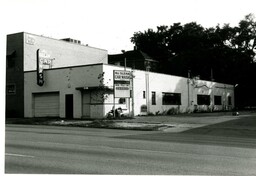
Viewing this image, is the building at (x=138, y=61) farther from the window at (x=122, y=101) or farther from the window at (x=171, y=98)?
the window at (x=122, y=101)

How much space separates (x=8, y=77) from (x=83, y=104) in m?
10.2

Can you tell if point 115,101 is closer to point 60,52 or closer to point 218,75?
point 60,52

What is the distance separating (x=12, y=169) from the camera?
7.31 m

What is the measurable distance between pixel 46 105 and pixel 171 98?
14.1 m

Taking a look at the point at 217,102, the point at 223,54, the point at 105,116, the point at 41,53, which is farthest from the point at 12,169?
the point at 223,54

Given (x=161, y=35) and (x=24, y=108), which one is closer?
(x=24, y=108)

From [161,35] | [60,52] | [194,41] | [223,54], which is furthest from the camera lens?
[161,35]

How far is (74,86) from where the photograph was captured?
30.8 meters

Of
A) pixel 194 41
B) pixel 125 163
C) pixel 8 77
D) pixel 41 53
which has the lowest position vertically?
pixel 125 163

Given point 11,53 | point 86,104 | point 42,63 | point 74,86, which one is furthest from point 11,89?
point 86,104

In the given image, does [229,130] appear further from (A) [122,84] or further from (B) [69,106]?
(B) [69,106]

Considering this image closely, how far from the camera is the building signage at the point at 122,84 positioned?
28239 millimetres

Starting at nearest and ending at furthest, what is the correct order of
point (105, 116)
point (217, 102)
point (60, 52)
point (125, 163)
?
point (125, 163), point (105, 116), point (60, 52), point (217, 102)

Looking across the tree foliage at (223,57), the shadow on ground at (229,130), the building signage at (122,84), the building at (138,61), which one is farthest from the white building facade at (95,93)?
the building at (138,61)
